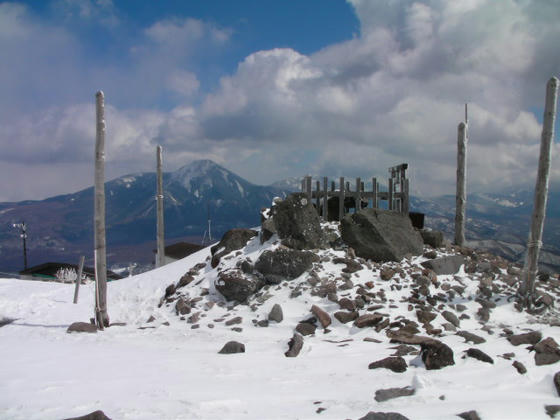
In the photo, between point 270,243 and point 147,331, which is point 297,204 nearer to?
point 270,243

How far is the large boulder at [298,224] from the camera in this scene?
13359 mm

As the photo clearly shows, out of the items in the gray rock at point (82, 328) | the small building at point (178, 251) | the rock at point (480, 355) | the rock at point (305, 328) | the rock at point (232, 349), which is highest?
the rock at point (480, 355)

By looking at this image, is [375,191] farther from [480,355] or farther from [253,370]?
[253,370]

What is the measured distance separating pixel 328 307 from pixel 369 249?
3.56 metres

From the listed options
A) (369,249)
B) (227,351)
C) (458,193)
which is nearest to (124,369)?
(227,351)

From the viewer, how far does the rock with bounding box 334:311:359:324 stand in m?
9.55

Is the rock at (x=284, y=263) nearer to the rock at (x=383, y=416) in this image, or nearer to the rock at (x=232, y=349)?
the rock at (x=232, y=349)

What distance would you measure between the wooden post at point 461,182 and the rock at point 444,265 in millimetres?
3610

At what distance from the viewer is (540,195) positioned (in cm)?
1107

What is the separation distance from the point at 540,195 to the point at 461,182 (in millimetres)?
4289

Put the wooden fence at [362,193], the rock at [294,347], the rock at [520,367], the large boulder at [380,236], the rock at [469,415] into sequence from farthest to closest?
the wooden fence at [362,193] < the large boulder at [380,236] < the rock at [294,347] < the rock at [520,367] < the rock at [469,415]

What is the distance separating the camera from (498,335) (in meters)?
8.30

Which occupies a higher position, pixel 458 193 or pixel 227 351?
pixel 458 193

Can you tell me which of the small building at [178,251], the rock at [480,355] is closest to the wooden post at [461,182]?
the rock at [480,355]
